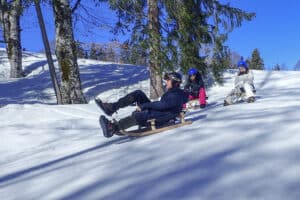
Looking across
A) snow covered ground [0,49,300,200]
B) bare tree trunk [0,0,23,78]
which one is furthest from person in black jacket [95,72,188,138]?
bare tree trunk [0,0,23,78]

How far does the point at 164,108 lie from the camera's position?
6.98m

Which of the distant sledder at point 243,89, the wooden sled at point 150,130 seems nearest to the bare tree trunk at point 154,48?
the distant sledder at point 243,89

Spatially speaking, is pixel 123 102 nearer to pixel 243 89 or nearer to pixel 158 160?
pixel 158 160

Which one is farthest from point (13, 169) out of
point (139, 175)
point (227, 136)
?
point (227, 136)

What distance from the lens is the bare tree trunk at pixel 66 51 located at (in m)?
12.6

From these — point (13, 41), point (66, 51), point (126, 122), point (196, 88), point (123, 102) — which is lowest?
point (126, 122)

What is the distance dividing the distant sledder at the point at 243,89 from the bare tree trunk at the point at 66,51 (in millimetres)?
5138

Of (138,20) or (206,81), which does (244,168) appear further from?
(206,81)

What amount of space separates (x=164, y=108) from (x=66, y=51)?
6.57 metres

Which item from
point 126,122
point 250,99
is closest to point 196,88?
point 250,99

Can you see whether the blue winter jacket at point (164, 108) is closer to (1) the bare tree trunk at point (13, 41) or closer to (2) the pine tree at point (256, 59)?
(1) the bare tree trunk at point (13, 41)

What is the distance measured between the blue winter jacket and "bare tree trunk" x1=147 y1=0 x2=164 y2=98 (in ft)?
20.9

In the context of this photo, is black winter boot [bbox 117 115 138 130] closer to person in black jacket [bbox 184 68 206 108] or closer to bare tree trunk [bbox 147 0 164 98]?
person in black jacket [bbox 184 68 206 108]

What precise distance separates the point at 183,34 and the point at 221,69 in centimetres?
229
